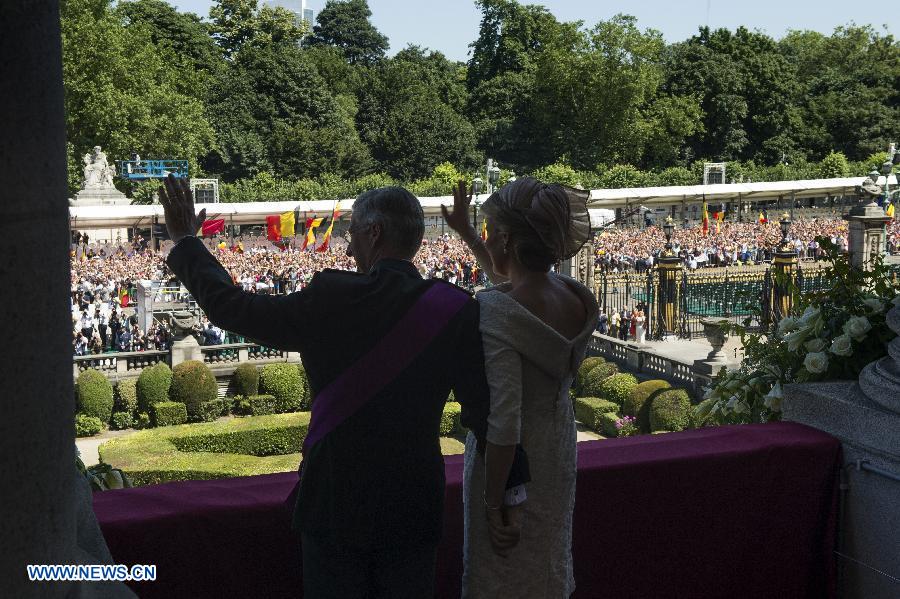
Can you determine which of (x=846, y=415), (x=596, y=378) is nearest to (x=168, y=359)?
(x=596, y=378)

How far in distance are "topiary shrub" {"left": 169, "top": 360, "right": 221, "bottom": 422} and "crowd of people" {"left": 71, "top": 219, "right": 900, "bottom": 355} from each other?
2.29 metres

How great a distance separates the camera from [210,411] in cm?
1898

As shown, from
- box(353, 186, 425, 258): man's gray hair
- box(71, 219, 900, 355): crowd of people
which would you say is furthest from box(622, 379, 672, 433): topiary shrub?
box(353, 186, 425, 258): man's gray hair

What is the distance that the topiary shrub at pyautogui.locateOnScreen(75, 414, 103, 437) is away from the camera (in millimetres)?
17688

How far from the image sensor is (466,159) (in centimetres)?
5466

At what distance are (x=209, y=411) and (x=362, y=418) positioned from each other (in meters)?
17.5

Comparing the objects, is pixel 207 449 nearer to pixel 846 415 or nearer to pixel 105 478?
pixel 105 478

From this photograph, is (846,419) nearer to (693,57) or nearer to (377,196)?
(377,196)

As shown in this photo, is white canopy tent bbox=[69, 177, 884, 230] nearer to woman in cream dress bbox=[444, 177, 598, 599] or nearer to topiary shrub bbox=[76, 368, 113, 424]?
topiary shrub bbox=[76, 368, 113, 424]

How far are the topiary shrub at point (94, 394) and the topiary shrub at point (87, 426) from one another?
9.7 inches

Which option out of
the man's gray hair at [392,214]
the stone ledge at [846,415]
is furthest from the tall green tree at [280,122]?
the man's gray hair at [392,214]

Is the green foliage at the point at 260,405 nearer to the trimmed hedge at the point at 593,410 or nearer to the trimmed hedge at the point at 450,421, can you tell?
the trimmed hedge at the point at 450,421

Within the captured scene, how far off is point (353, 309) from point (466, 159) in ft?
174

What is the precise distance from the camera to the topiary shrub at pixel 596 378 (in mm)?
18031
